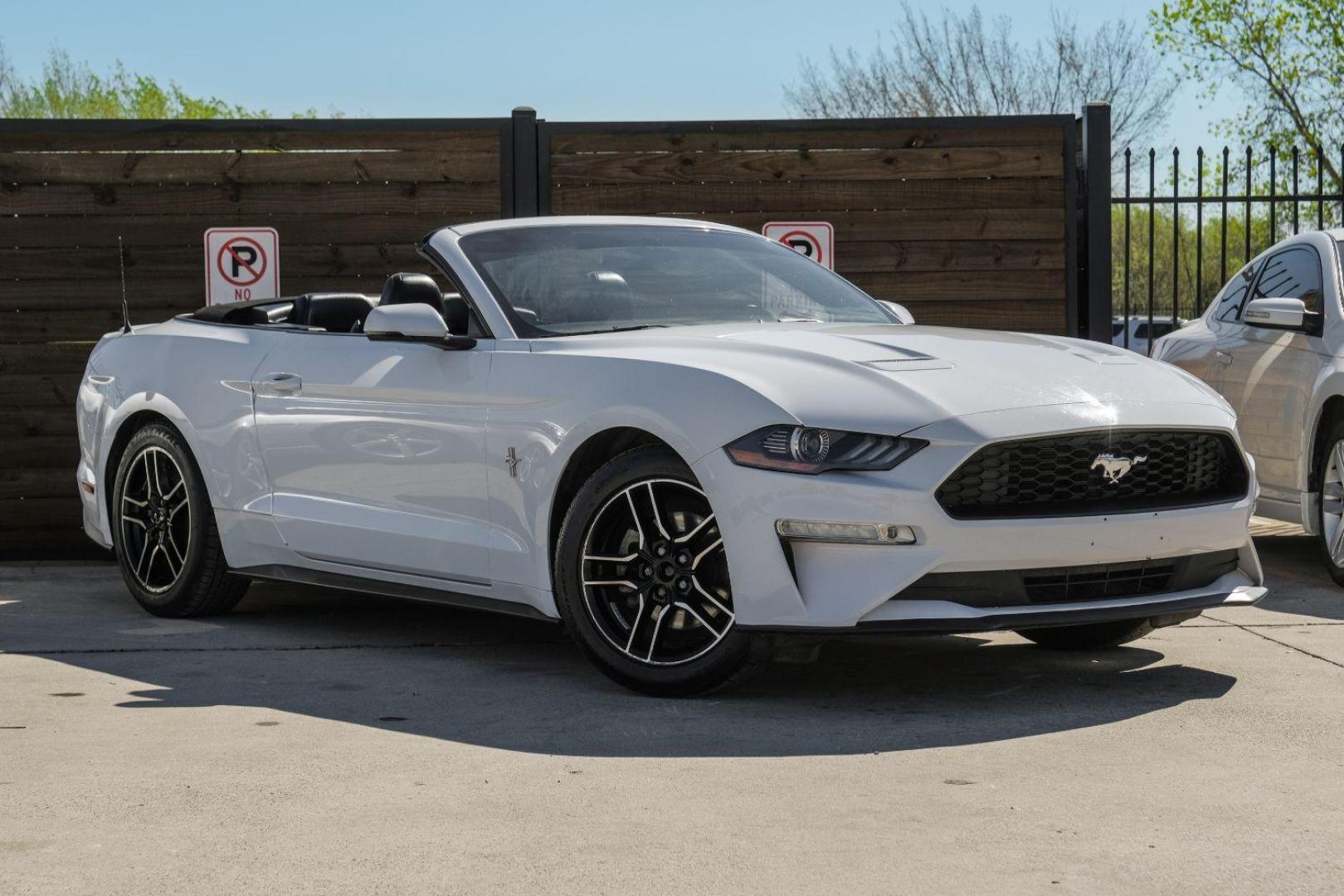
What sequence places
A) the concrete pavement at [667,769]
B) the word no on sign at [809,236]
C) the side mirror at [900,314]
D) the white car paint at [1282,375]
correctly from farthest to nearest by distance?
the word no on sign at [809,236]
the white car paint at [1282,375]
the side mirror at [900,314]
the concrete pavement at [667,769]

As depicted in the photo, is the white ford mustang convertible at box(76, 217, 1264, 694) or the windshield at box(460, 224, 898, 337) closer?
the white ford mustang convertible at box(76, 217, 1264, 694)

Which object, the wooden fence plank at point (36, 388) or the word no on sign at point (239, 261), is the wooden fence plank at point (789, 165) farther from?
the wooden fence plank at point (36, 388)

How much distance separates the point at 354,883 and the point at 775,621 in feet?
6.08

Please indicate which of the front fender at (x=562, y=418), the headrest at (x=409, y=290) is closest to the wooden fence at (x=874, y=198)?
the headrest at (x=409, y=290)

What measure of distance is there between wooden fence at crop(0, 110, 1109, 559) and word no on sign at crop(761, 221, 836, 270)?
0.18 ft

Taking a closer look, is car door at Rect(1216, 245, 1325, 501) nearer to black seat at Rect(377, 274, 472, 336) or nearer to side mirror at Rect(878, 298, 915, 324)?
side mirror at Rect(878, 298, 915, 324)

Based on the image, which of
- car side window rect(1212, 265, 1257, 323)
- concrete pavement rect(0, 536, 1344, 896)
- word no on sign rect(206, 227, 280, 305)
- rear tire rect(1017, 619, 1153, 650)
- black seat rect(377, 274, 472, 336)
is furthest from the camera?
word no on sign rect(206, 227, 280, 305)

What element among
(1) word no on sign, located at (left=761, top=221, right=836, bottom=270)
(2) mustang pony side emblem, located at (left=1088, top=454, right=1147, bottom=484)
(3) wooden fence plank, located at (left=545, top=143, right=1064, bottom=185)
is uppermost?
(3) wooden fence plank, located at (left=545, top=143, right=1064, bottom=185)

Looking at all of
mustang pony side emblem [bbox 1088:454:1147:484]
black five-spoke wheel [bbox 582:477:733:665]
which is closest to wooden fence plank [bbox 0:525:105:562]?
black five-spoke wheel [bbox 582:477:733:665]

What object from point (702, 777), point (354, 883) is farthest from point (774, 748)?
point (354, 883)

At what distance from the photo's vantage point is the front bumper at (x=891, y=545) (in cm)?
518

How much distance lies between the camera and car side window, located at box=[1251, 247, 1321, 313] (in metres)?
8.75

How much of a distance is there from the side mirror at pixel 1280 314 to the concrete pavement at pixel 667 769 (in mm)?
1814

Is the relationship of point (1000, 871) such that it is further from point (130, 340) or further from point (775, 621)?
point (130, 340)
